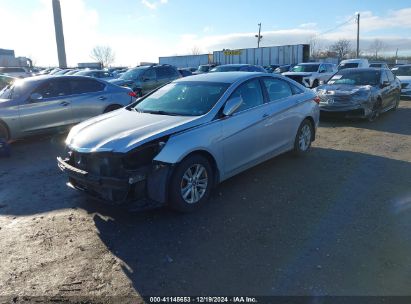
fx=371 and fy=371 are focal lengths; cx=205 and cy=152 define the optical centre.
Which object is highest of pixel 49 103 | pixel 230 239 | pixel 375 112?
pixel 49 103

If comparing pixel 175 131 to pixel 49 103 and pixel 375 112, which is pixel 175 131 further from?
pixel 375 112

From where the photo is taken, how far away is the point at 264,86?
5.96 metres

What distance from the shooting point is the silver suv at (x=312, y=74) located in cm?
1908

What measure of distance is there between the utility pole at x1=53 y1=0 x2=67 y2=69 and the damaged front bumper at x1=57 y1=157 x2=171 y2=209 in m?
36.1

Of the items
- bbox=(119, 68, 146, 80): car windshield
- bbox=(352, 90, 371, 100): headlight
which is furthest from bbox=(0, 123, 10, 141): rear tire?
bbox=(352, 90, 371, 100): headlight

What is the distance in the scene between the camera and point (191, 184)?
14.9ft

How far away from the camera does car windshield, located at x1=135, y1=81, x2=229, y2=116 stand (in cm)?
507

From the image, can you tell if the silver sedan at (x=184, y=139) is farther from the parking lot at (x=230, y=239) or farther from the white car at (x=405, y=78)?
the white car at (x=405, y=78)

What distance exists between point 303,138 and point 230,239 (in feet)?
11.7

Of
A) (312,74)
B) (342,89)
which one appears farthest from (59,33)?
(342,89)

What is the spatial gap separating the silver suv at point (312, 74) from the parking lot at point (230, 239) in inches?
532

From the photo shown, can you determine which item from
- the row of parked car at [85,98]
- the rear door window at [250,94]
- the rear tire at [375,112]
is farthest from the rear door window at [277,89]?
the rear tire at [375,112]

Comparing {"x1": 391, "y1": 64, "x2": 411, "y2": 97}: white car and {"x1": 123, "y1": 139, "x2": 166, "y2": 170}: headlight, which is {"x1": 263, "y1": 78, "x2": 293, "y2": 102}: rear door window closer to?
{"x1": 123, "y1": 139, "x2": 166, "y2": 170}: headlight

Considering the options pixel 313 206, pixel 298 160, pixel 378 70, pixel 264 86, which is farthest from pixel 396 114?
pixel 313 206
